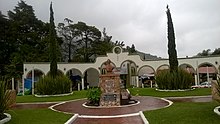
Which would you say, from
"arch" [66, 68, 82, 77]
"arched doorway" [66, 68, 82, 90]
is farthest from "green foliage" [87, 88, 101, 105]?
"arched doorway" [66, 68, 82, 90]

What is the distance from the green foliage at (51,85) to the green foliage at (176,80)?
8.27m

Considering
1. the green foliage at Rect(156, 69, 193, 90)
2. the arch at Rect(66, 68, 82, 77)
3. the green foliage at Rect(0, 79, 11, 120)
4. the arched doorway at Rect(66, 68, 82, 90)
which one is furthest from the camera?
the arched doorway at Rect(66, 68, 82, 90)

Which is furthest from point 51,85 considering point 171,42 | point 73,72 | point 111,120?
point 73,72

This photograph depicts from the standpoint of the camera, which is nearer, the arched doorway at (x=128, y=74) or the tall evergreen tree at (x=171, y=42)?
the tall evergreen tree at (x=171, y=42)

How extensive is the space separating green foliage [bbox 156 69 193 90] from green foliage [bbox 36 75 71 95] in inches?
325

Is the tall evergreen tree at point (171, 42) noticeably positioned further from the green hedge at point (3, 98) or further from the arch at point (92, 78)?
the arch at point (92, 78)

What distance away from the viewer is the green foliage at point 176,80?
20219 mm

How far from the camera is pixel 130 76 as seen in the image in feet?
130

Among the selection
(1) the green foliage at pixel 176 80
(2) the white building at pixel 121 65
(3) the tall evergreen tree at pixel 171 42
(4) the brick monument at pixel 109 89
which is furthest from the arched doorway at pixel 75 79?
(4) the brick monument at pixel 109 89

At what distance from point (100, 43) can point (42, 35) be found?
9.14m

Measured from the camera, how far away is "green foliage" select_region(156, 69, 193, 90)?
20219mm

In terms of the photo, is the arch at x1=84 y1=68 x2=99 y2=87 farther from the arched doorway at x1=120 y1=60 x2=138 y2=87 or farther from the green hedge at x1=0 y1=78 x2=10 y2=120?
the green hedge at x1=0 y1=78 x2=10 y2=120

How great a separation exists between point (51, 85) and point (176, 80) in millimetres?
10097

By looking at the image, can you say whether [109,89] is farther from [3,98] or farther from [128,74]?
[128,74]
